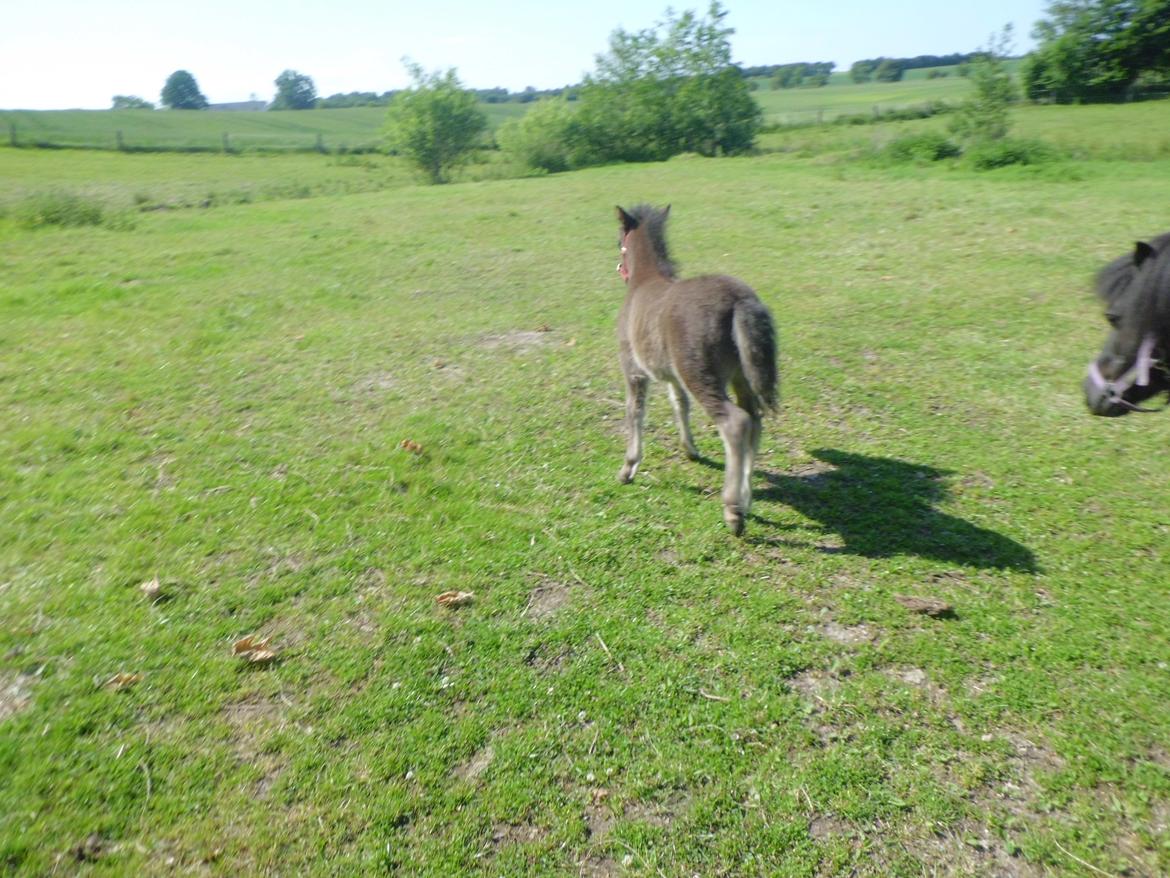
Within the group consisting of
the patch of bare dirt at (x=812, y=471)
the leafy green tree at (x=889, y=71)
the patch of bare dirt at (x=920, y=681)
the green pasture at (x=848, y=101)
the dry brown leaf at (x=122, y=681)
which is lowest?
the patch of bare dirt at (x=920, y=681)

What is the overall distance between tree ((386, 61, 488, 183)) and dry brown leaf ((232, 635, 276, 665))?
3483cm

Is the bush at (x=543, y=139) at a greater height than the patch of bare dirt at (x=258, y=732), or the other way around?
the bush at (x=543, y=139)

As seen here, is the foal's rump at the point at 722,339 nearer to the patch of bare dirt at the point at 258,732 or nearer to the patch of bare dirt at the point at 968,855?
the patch of bare dirt at the point at 968,855

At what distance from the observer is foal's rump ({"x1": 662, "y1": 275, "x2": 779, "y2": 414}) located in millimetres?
4410

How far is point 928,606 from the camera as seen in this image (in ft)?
12.9

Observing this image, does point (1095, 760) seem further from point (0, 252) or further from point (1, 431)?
point (0, 252)

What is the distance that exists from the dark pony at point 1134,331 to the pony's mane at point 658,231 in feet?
9.49

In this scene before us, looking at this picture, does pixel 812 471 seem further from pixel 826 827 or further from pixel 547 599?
pixel 826 827

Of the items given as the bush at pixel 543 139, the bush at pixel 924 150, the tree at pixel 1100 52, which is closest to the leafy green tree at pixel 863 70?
the tree at pixel 1100 52

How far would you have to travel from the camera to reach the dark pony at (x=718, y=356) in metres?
4.44

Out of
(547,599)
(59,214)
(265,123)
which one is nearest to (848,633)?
(547,599)

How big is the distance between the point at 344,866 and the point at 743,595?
7.63 feet

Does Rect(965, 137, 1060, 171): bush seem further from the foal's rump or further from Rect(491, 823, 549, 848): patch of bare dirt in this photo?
Rect(491, 823, 549, 848): patch of bare dirt

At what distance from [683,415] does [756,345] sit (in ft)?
4.32
